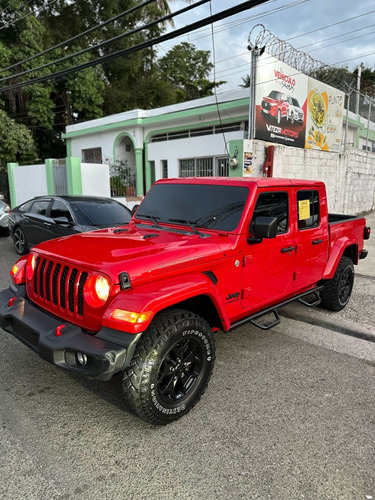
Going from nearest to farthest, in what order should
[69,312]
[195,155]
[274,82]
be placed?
[69,312]
[274,82]
[195,155]

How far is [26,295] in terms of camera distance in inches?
133

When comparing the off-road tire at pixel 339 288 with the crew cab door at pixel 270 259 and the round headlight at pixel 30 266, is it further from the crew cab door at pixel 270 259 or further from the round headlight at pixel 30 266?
the round headlight at pixel 30 266

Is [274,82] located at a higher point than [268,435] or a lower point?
higher

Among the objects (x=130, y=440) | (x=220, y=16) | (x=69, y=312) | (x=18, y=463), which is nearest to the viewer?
(x=18, y=463)

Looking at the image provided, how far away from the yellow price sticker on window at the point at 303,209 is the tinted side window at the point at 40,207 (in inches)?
218

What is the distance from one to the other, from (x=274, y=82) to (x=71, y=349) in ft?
31.0

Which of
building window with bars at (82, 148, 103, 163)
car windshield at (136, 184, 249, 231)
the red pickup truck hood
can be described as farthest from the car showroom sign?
building window with bars at (82, 148, 103, 163)

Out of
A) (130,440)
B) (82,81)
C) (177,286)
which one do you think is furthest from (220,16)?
(82,81)

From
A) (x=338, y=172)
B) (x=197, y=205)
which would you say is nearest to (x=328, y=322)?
(x=197, y=205)

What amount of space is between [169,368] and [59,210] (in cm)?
550

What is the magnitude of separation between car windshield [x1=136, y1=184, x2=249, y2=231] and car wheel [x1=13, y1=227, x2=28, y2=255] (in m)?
5.08

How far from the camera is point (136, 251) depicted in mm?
2957

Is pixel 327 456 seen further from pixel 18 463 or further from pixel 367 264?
pixel 367 264

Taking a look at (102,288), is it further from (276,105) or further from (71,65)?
(71,65)
